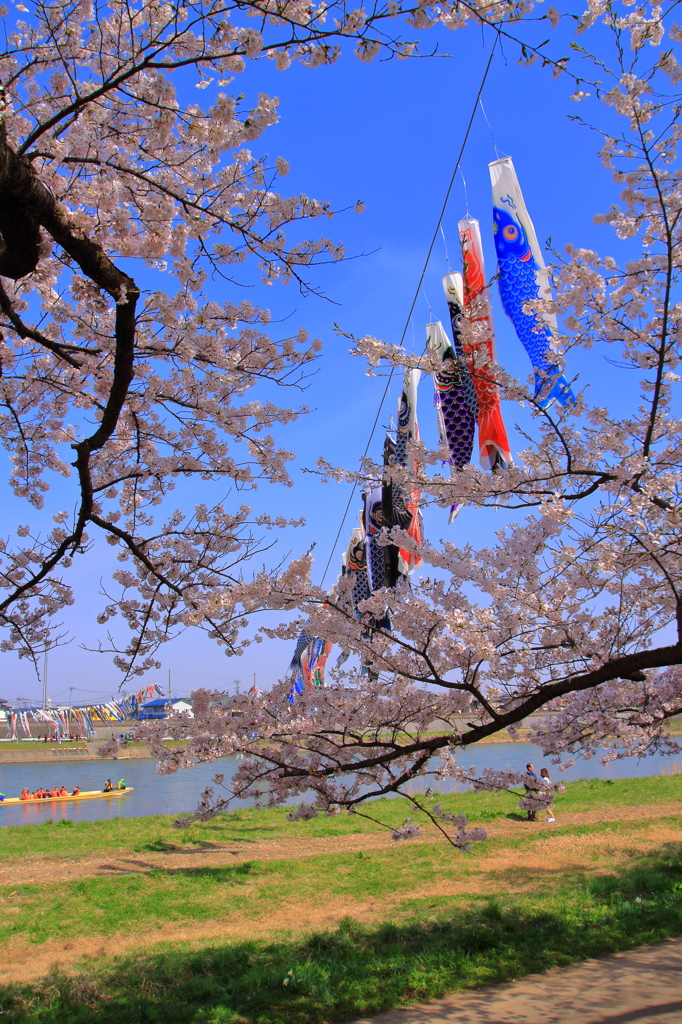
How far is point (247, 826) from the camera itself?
15.2m

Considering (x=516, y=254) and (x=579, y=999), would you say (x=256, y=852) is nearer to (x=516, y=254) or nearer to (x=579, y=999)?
(x=579, y=999)

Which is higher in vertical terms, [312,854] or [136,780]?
[312,854]

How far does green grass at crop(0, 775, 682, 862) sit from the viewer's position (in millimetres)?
12383

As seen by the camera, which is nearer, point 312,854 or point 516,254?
point 516,254

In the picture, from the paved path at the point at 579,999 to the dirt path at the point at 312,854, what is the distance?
0.15 m

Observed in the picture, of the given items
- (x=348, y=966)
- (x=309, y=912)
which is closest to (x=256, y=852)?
(x=309, y=912)

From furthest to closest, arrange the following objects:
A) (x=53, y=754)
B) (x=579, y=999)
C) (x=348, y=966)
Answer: (x=53, y=754) < (x=348, y=966) < (x=579, y=999)

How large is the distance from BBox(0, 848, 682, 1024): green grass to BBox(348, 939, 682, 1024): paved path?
23cm

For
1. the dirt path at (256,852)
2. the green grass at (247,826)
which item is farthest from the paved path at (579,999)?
the green grass at (247,826)

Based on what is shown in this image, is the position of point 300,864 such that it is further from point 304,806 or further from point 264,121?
point 264,121

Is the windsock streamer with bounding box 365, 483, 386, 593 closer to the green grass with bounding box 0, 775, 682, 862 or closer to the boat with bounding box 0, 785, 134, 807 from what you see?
the green grass with bounding box 0, 775, 682, 862

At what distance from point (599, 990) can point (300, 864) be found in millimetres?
7814

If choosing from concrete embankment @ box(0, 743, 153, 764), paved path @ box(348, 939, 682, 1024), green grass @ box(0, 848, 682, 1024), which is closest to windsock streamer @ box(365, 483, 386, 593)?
green grass @ box(0, 848, 682, 1024)

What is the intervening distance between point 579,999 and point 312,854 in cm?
891
